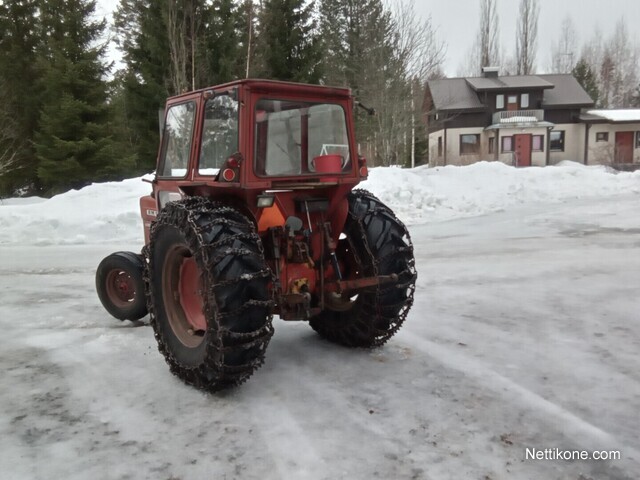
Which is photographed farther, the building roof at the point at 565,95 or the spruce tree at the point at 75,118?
the building roof at the point at 565,95

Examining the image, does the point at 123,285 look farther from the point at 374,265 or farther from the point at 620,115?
the point at 620,115

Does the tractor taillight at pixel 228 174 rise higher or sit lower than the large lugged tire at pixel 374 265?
higher

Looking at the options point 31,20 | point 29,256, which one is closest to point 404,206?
point 29,256

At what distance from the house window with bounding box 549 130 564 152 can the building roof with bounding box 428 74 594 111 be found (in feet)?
6.26

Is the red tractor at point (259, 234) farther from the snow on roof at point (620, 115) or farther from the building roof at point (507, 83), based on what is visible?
the snow on roof at point (620, 115)

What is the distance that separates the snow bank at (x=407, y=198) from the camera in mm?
12102

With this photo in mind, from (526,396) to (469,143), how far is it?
38661mm

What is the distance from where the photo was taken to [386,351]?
488 centimetres

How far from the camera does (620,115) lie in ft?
138

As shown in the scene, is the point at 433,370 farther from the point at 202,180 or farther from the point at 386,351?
the point at 202,180

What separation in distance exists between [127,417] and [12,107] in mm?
22867

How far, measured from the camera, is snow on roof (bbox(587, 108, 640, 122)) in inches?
1596

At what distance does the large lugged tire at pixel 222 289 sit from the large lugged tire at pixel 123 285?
167cm

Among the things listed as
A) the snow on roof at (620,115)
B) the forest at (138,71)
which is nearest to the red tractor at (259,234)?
the forest at (138,71)
